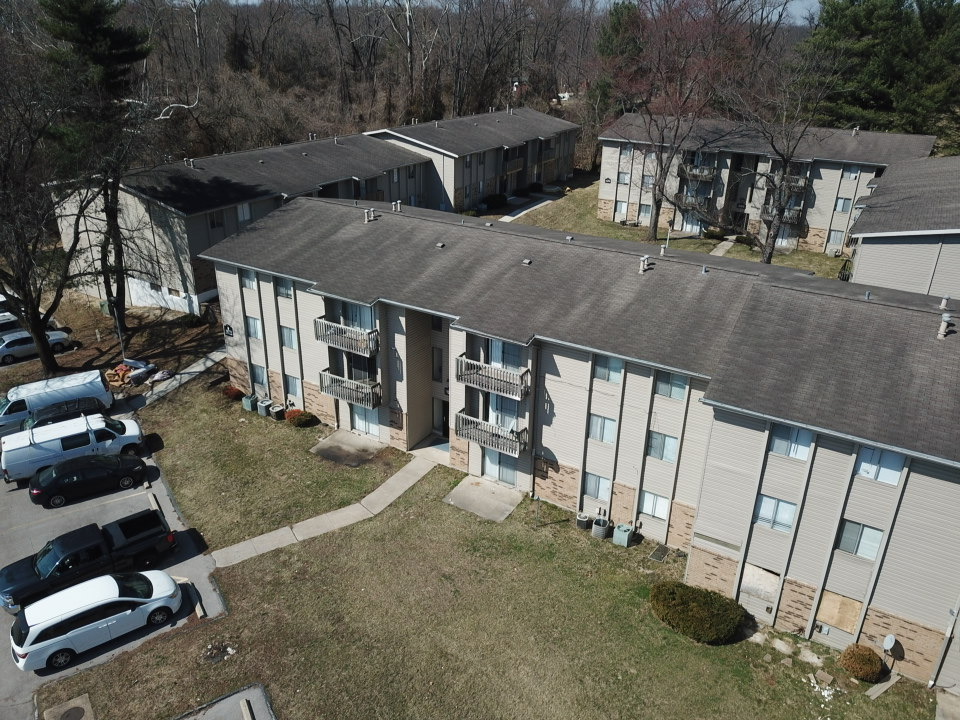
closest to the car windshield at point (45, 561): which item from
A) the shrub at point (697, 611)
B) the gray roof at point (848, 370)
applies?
the shrub at point (697, 611)

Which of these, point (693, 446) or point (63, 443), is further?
point (63, 443)

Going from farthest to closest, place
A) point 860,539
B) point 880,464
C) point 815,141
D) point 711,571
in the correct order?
point 815,141, point 711,571, point 860,539, point 880,464

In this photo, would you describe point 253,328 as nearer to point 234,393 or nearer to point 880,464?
point 234,393

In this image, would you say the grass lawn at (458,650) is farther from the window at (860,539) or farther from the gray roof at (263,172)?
the gray roof at (263,172)

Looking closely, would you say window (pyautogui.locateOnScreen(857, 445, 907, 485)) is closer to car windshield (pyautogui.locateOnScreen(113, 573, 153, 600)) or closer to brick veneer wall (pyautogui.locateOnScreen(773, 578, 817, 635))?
brick veneer wall (pyautogui.locateOnScreen(773, 578, 817, 635))

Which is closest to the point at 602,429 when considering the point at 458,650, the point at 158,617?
the point at 458,650
